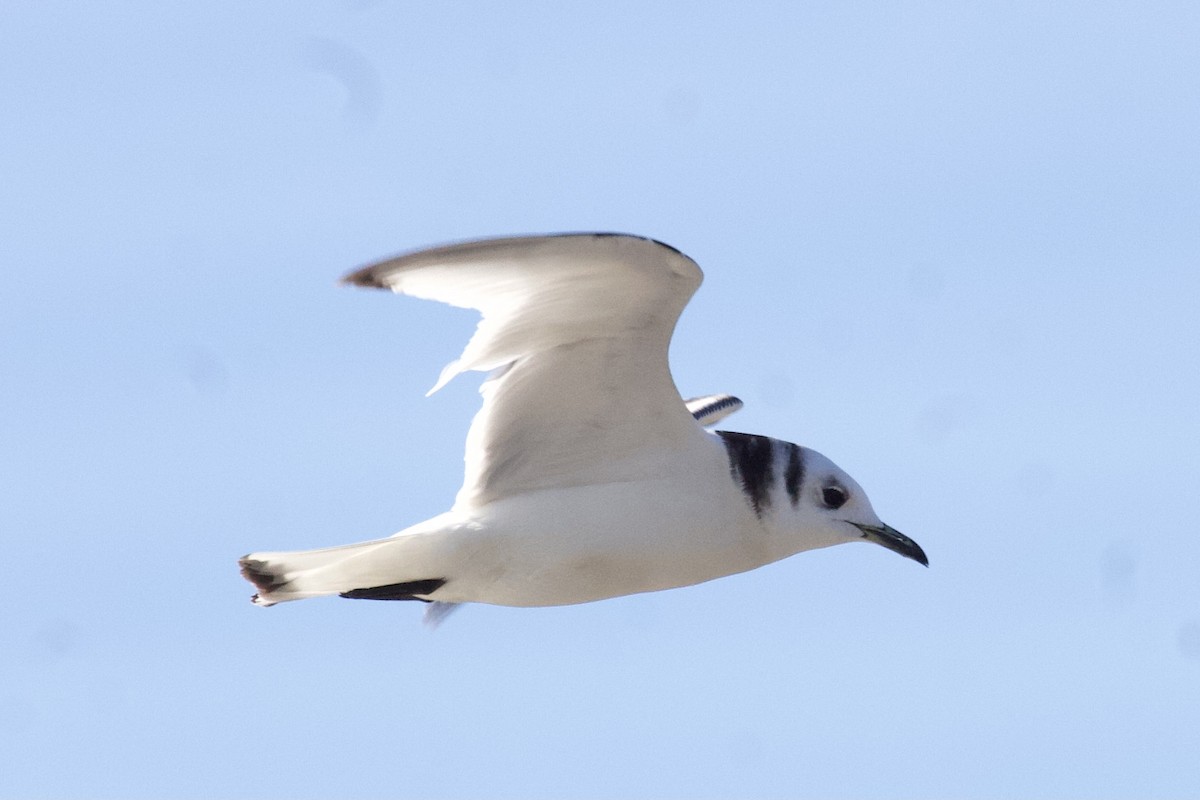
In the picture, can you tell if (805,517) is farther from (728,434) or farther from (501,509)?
(501,509)

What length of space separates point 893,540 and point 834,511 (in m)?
0.41

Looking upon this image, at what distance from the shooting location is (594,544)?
35.7ft

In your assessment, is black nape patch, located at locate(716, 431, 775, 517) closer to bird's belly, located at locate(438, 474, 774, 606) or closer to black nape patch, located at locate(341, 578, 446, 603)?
bird's belly, located at locate(438, 474, 774, 606)

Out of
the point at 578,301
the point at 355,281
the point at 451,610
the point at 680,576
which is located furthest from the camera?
the point at 451,610

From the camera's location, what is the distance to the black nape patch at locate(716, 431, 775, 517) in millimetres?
11078

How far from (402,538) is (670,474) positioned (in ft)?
4.47

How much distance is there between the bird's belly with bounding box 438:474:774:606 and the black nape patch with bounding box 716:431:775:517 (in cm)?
10

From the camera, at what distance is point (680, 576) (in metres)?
11.0

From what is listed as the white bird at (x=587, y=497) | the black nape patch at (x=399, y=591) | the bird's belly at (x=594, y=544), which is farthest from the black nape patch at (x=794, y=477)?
the black nape patch at (x=399, y=591)

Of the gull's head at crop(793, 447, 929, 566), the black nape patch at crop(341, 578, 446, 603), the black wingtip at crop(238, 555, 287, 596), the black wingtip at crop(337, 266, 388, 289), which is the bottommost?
the black nape patch at crop(341, 578, 446, 603)

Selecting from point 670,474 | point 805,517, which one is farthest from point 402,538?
point 805,517

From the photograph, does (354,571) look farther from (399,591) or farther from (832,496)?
(832,496)

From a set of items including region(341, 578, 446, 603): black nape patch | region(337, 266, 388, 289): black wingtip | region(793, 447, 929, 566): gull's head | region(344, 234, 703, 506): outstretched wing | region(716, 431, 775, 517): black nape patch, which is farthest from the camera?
region(793, 447, 929, 566): gull's head

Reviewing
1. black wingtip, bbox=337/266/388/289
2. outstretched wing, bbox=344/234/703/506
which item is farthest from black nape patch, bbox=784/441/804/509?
black wingtip, bbox=337/266/388/289
